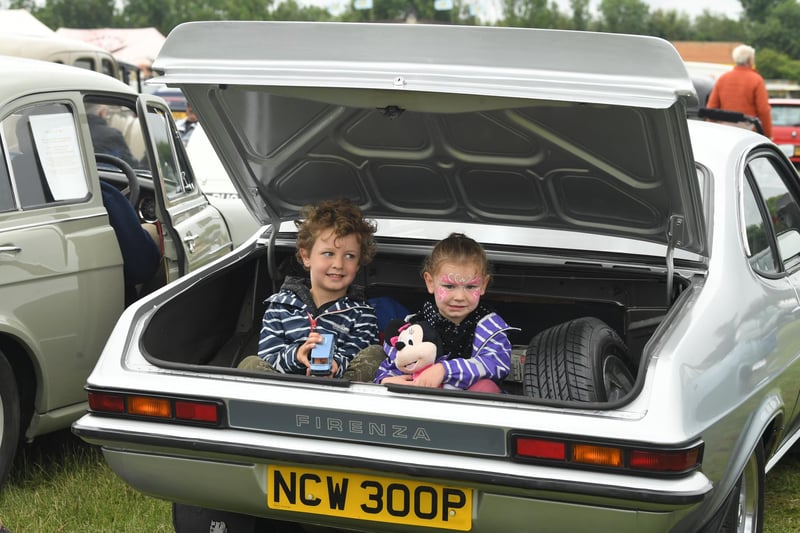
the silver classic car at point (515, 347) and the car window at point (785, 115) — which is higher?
the silver classic car at point (515, 347)

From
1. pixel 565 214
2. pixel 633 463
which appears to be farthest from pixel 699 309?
pixel 565 214

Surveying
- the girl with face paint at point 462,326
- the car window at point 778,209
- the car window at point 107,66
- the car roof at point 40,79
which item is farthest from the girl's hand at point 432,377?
the car window at point 107,66

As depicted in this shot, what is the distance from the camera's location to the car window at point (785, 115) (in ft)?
65.3

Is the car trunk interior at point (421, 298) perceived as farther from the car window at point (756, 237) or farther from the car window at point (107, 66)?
the car window at point (107, 66)

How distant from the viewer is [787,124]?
65.4 feet

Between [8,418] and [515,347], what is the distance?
2.15 meters

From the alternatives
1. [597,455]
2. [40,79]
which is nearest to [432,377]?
[597,455]

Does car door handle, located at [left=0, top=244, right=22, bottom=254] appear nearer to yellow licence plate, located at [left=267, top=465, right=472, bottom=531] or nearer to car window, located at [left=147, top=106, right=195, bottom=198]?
car window, located at [left=147, top=106, right=195, bottom=198]

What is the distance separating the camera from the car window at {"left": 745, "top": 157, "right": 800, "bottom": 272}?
386 centimetres

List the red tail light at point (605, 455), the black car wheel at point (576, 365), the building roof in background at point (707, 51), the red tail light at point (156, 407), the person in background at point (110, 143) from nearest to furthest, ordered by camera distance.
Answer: the red tail light at point (605, 455), the red tail light at point (156, 407), the black car wheel at point (576, 365), the person in background at point (110, 143), the building roof in background at point (707, 51)

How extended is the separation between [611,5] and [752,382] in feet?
397

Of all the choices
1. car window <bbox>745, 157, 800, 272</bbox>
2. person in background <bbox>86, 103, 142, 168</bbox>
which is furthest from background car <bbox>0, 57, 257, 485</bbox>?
car window <bbox>745, 157, 800, 272</bbox>

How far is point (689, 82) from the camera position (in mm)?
2727

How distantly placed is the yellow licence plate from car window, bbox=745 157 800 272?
158 cm
